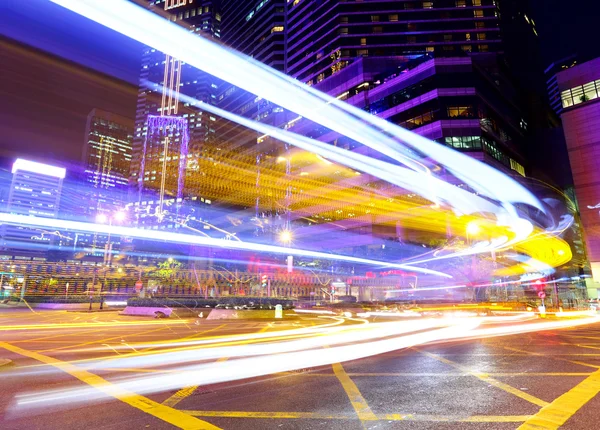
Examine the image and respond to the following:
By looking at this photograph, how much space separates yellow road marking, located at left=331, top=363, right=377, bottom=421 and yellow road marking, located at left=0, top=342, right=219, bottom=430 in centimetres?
177

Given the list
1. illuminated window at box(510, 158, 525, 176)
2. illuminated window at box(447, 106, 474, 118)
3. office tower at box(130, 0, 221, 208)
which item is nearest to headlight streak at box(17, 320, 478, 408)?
illuminated window at box(447, 106, 474, 118)

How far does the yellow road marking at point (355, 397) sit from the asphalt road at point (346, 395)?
0.01 metres

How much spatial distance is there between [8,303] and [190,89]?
559 ft

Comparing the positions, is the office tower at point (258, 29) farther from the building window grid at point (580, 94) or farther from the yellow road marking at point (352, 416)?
the yellow road marking at point (352, 416)

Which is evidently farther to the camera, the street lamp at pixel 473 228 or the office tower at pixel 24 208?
the office tower at pixel 24 208

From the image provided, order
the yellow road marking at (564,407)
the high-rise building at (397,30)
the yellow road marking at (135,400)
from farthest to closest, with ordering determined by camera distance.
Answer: the high-rise building at (397,30)
the yellow road marking at (135,400)
the yellow road marking at (564,407)

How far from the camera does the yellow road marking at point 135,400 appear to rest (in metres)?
4.23

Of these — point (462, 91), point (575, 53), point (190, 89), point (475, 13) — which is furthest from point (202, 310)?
point (190, 89)

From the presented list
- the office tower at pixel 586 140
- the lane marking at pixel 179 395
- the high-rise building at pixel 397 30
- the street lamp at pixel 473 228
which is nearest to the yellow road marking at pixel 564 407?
the lane marking at pixel 179 395

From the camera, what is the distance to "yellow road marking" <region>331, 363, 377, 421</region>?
4.51 meters

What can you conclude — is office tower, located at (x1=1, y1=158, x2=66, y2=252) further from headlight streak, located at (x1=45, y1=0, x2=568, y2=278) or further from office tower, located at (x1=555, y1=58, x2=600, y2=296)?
office tower, located at (x1=555, y1=58, x2=600, y2=296)

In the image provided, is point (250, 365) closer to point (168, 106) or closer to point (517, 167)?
point (517, 167)

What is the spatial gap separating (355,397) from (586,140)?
209 feet

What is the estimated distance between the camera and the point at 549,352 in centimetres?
917
